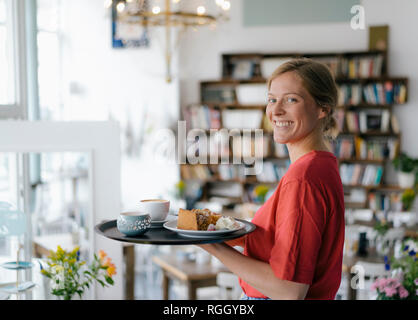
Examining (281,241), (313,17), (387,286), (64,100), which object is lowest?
(387,286)

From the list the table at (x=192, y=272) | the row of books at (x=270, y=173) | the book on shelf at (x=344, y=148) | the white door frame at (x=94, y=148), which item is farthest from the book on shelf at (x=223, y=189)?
the white door frame at (x=94, y=148)

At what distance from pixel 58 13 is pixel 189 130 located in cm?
198

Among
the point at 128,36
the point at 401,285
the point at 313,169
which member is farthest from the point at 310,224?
the point at 128,36

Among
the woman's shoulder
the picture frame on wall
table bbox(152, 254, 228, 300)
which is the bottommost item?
table bbox(152, 254, 228, 300)

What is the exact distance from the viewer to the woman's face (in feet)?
4.31

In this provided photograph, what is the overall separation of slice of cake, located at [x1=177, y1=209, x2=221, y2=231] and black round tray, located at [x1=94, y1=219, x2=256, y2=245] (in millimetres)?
34

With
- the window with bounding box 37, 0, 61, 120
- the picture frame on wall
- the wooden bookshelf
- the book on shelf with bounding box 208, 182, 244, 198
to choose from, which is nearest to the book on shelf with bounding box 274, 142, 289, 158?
the wooden bookshelf

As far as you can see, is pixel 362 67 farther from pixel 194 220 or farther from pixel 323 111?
pixel 194 220

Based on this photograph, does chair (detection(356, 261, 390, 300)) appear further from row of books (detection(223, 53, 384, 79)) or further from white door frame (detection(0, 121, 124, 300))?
row of books (detection(223, 53, 384, 79))

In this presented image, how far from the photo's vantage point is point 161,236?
133cm

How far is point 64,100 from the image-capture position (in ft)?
19.2

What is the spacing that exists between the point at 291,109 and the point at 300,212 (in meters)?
0.27
